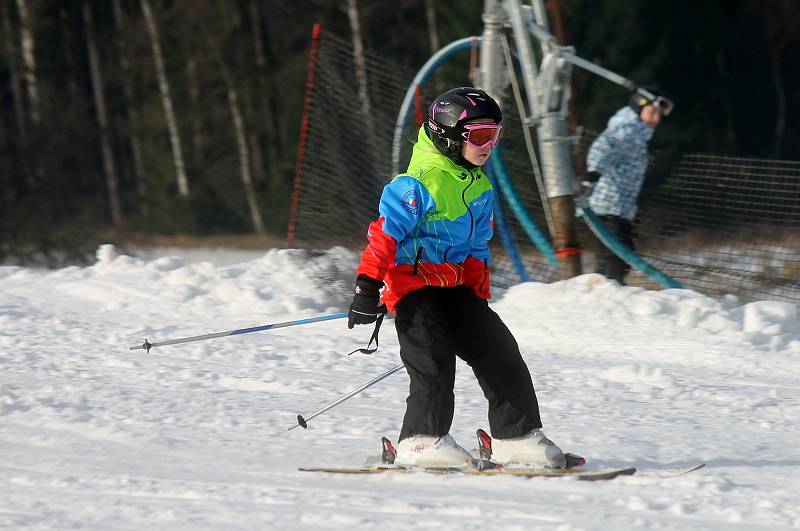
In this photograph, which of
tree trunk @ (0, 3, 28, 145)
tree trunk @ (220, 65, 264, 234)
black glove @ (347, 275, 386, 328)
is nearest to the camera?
black glove @ (347, 275, 386, 328)

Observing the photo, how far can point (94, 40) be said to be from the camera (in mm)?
30234

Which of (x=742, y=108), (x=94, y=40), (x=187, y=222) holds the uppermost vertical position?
(x=94, y=40)

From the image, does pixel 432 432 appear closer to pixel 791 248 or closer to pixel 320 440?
pixel 320 440

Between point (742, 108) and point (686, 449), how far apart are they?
22024 mm

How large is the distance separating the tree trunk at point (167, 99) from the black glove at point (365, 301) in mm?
22730

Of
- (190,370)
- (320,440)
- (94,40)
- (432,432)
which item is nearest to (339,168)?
(190,370)

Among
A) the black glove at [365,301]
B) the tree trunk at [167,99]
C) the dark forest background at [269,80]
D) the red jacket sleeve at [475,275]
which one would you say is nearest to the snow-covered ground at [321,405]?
the black glove at [365,301]

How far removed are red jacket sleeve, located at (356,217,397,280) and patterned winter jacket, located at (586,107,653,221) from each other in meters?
3.96

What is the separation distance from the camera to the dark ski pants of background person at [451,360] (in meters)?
3.80

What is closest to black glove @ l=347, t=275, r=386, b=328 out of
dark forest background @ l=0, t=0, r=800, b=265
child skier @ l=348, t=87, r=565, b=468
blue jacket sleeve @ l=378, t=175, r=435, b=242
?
child skier @ l=348, t=87, r=565, b=468

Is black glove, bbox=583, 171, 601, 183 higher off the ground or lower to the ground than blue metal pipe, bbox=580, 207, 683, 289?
higher

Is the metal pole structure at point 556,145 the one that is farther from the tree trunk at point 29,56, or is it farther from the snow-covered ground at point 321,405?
the tree trunk at point 29,56

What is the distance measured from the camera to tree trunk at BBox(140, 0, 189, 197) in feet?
84.1

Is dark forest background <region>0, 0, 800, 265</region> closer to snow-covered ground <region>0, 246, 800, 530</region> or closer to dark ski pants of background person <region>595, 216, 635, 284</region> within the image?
dark ski pants of background person <region>595, 216, 635, 284</region>
